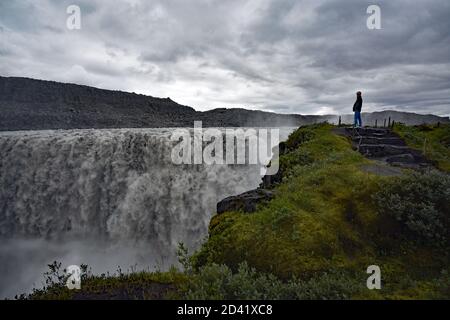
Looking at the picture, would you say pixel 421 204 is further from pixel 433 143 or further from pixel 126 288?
pixel 433 143

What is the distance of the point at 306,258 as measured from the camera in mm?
6297

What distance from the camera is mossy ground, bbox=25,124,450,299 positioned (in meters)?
5.20

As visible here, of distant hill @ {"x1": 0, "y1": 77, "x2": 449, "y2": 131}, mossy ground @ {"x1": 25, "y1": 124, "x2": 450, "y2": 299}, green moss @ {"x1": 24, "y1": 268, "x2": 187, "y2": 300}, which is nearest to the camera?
mossy ground @ {"x1": 25, "y1": 124, "x2": 450, "y2": 299}

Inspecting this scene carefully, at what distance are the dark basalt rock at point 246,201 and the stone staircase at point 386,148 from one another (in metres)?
6.97

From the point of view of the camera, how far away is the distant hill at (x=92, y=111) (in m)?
86.4

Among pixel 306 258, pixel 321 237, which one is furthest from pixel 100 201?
pixel 306 258

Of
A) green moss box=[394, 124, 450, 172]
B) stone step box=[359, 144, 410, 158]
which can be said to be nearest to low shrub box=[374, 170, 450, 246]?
green moss box=[394, 124, 450, 172]

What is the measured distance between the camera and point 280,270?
20.2 ft

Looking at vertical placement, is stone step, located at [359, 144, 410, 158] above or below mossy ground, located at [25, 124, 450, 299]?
above

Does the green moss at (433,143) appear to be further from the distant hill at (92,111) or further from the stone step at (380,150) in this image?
the distant hill at (92,111)

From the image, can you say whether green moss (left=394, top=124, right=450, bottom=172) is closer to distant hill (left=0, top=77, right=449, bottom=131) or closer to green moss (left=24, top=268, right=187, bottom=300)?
green moss (left=24, top=268, right=187, bottom=300)

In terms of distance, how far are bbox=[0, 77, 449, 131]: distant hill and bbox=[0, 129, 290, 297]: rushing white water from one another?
201 ft

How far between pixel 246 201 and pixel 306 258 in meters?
2.76
